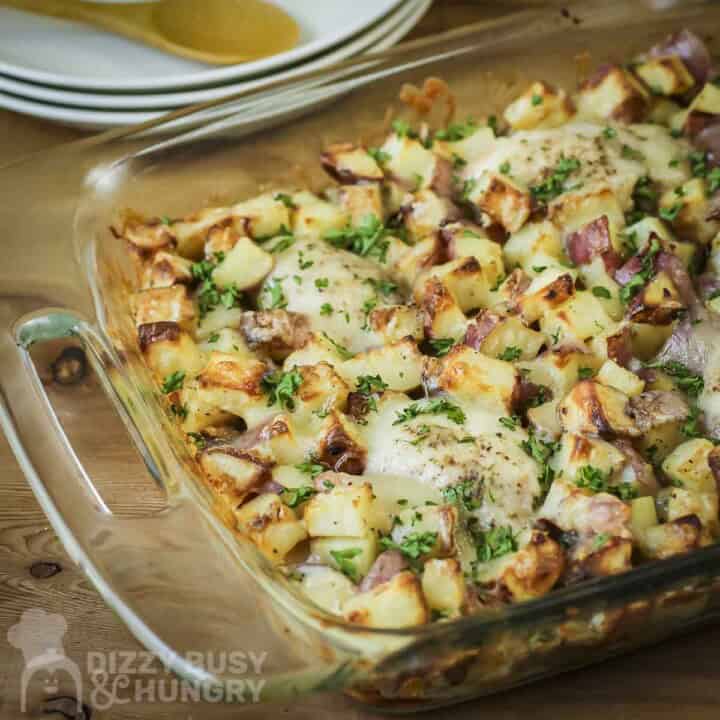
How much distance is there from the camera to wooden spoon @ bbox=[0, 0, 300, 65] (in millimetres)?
2797

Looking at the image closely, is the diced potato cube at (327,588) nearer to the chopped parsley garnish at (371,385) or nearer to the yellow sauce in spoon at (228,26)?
the chopped parsley garnish at (371,385)

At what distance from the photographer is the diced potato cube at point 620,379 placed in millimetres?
1997

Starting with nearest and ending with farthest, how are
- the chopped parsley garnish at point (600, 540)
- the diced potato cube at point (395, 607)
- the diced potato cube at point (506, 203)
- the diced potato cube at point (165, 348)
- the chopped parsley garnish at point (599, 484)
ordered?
1. the diced potato cube at point (395, 607)
2. the chopped parsley garnish at point (600, 540)
3. the chopped parsley garnish at point (599, 484)
4. the diced potato cube at point (165, 348)
5. the diced potato cube at point (506, 203)

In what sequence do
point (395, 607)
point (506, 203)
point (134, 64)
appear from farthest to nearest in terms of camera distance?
1. point (134, 64)
2. point (506, 203)
3. point (395, 607)

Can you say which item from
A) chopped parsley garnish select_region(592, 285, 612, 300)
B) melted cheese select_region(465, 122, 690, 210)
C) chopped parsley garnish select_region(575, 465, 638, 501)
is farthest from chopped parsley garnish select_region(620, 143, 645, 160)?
chopped parsley garnish select_region(575, 465, 638, 501)

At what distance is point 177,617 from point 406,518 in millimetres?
383

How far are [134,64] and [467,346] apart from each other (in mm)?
1246

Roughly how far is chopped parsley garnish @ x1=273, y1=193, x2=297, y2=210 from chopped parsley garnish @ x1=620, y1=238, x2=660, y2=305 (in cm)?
66

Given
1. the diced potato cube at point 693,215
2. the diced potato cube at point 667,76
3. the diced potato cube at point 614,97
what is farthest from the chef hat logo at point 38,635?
the diced potato cube at point 667,76

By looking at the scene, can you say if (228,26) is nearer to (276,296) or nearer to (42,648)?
(276,296)

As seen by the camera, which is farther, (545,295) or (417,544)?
(545,295)

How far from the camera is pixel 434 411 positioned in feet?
6.39

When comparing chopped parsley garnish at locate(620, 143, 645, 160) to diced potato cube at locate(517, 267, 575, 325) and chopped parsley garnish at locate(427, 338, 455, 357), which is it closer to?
diced potato cube at locate(517, 267, 575, 325)

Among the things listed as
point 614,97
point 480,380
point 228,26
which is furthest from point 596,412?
point 228,26
